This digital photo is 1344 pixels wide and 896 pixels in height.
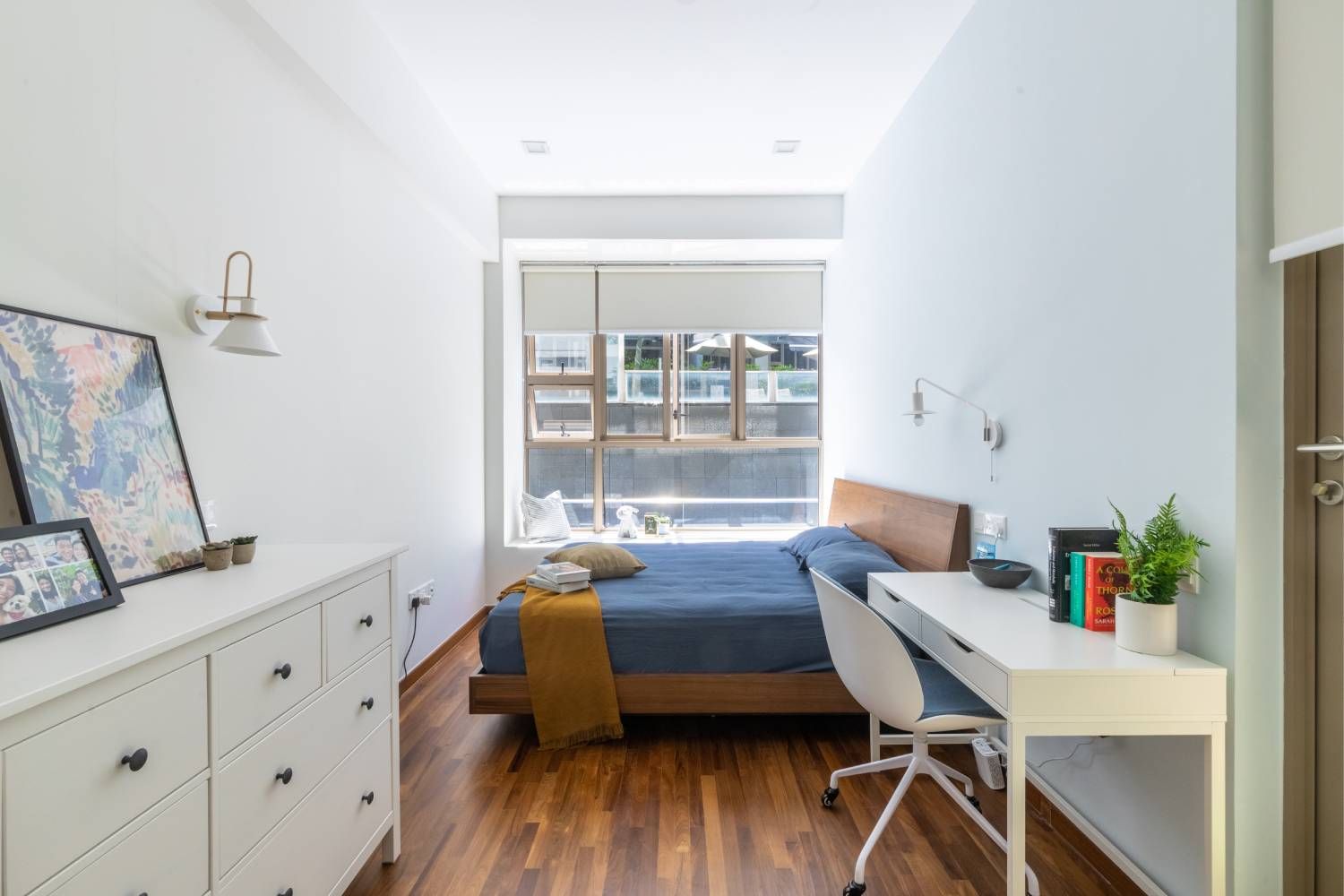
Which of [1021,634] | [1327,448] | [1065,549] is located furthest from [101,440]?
[1327,448]

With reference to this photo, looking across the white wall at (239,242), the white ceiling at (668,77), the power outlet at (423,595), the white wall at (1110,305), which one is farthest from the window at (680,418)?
the white wall at (1110,305)

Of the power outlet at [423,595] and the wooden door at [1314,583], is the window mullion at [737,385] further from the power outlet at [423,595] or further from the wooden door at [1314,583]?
the wooden door at [1314,583]

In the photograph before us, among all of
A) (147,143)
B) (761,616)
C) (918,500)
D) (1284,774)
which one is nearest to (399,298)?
(147,143)

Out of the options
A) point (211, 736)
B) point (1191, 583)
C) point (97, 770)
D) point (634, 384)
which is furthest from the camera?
point (634, 384)

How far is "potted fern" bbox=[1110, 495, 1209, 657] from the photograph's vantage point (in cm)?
146

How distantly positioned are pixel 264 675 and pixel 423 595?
79.6 inches

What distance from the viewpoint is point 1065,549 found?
1.75 meters

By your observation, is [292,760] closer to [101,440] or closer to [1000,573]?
[101,440]

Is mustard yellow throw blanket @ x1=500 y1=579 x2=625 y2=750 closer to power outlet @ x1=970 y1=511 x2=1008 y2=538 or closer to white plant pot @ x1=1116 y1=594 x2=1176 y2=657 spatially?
power outlet @ x1=970 y1=511 x2=1008 y2=538

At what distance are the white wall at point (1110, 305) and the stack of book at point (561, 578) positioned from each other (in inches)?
65.9

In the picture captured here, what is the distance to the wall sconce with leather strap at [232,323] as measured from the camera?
5.40 feet

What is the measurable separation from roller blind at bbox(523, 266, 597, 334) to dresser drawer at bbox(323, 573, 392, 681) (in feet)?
10.9

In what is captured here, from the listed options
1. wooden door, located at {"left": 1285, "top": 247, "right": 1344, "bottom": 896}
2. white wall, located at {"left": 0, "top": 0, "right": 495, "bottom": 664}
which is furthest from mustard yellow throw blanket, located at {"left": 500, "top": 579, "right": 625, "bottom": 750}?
wooden door, located at {"left": 1285, "top": 247, "right": 1344, "bottom": 896}

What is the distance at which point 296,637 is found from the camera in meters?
1.40
